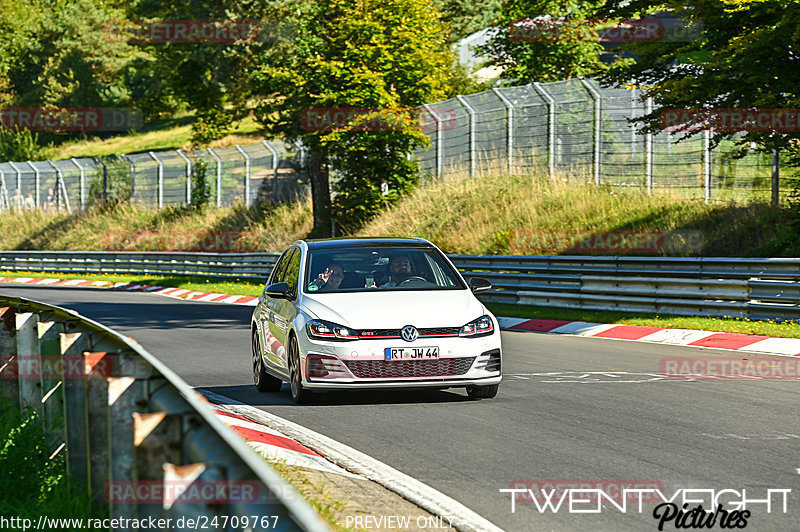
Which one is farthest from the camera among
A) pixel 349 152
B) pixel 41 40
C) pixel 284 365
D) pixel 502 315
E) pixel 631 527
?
pixel 41 40

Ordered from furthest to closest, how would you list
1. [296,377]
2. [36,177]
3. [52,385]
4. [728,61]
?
[36,177] < [728,61] < [296,377] < [52,385]

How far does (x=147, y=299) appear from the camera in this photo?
29.9 meters

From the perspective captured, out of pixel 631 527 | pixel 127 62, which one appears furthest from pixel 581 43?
pixel 127 62

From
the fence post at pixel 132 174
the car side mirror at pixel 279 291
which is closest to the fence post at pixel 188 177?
the fence post at pixel 132 174

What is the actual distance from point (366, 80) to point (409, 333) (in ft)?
74.2

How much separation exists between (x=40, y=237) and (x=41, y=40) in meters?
44.6

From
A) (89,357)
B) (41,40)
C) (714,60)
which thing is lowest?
(89,357)

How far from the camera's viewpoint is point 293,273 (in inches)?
456

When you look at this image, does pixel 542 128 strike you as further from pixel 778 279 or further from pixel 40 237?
pixel 40 237
